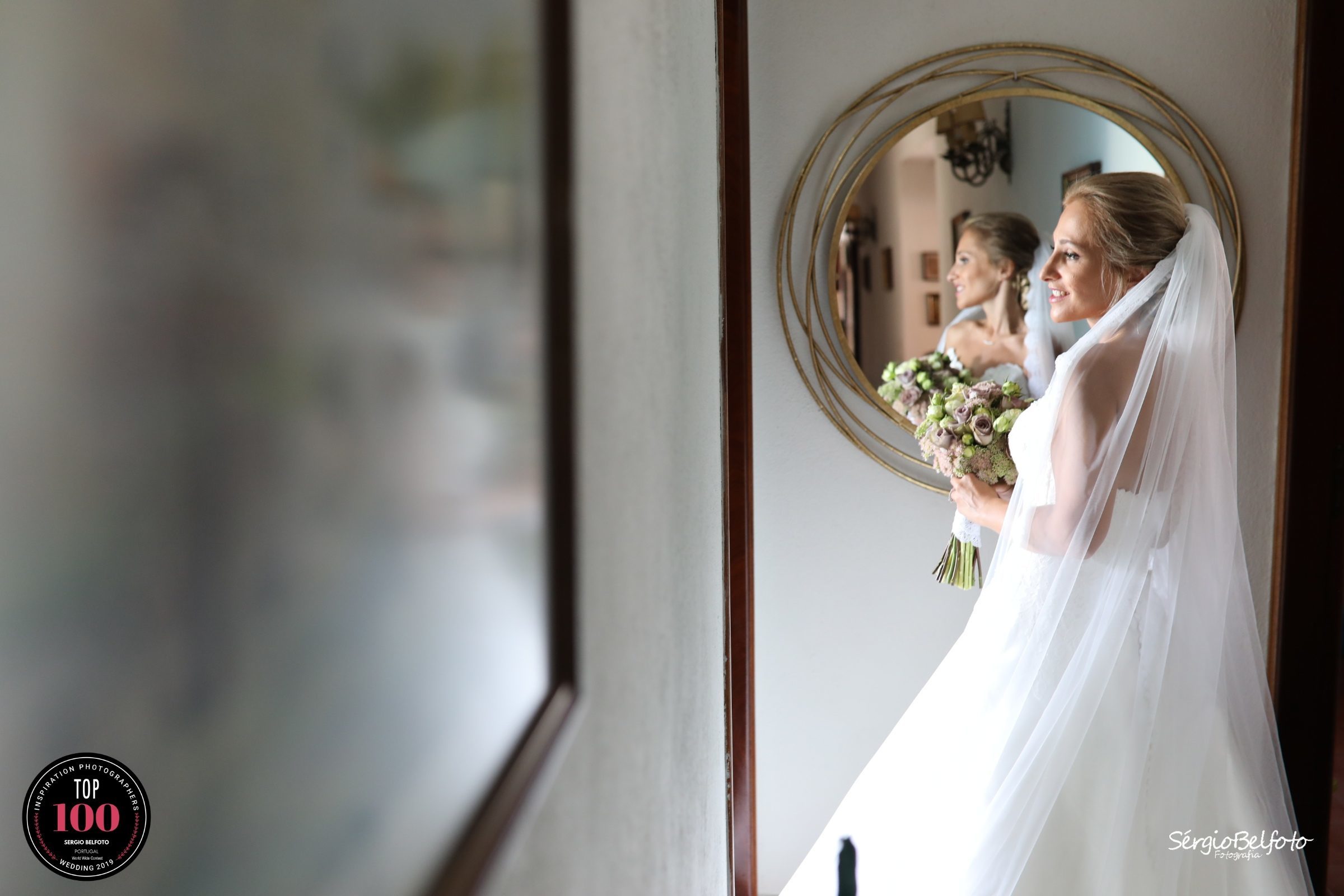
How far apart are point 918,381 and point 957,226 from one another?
1.36ft

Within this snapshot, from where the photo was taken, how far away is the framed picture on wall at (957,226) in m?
2.38

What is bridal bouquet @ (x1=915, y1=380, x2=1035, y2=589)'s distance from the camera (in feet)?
6.80

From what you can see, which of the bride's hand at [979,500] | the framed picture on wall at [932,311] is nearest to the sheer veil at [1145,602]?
the bride's hand at [979,500]

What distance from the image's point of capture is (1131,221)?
1890 mm

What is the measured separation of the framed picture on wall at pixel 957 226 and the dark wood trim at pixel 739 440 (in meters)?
0.51

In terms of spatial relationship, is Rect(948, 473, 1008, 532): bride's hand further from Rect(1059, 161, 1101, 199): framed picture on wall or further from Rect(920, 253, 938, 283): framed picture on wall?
Rect(1059, 161, 1101, 199): framed picture on wall

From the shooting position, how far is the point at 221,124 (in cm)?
22

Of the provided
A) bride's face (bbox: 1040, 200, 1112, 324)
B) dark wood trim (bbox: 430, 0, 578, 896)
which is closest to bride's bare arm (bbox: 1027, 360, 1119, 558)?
bride's face (bbox: 1040, 200, 1112, 324)

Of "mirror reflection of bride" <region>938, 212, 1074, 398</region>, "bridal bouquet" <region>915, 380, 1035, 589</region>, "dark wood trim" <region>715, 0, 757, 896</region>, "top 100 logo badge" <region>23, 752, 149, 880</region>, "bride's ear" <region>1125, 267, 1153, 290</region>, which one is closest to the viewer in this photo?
"top 100 logo badge" <region>23, 752, 149, 880</region>

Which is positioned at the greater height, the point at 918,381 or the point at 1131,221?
the point at 1131,221

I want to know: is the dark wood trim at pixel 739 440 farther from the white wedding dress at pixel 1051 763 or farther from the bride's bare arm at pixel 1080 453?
the bride's bare arm at pixel 1080 453

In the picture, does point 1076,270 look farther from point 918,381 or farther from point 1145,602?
point 1145,602

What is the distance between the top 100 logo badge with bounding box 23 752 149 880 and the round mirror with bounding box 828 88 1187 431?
88.8 inches

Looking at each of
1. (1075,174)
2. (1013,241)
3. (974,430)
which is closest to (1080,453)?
(974,430)
